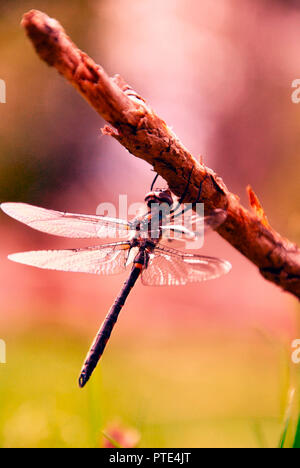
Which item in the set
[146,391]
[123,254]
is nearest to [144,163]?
[146,391]

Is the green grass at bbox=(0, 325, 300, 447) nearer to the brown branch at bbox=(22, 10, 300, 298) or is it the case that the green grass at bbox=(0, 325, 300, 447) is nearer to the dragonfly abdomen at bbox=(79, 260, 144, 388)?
the dragonfly abdomen at bbox=(79, 260, 144, 388)

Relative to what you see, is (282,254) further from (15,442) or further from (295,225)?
(15,442)

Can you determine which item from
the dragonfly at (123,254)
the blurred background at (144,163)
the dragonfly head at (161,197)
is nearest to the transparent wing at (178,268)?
the dragonfly at (123,254)

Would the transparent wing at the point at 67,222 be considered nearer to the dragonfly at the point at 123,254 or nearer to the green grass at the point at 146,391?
the dragonfly at the point at 123,254

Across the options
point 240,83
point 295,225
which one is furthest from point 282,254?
point 240,83

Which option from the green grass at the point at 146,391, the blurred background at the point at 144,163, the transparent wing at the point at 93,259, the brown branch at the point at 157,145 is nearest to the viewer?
the brown branch at the point at 157,145

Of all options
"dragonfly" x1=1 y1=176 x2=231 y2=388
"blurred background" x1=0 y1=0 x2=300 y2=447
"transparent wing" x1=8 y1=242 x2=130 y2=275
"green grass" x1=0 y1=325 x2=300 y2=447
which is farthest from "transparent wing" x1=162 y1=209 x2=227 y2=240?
"blurred background" x1=0 y1=0 x2=300 y2=447

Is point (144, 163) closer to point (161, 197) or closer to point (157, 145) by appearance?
point (161, 197)
